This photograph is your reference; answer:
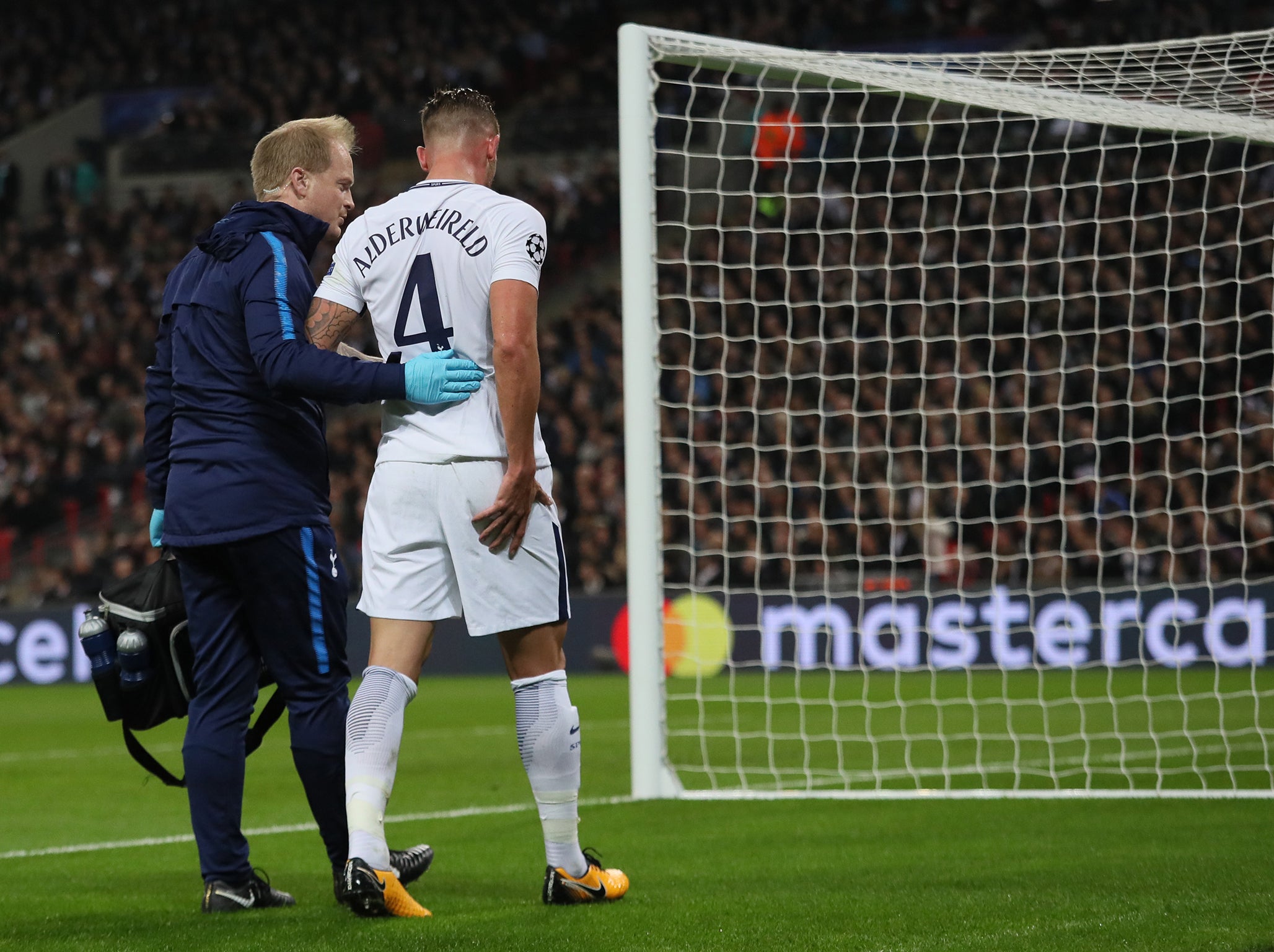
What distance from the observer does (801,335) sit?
16.5m

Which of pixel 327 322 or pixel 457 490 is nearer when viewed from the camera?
pixel 457 490

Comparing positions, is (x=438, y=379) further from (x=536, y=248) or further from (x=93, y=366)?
(x=93, y=366)

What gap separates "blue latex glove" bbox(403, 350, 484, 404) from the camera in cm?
354

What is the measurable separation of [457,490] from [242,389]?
2.03 ft

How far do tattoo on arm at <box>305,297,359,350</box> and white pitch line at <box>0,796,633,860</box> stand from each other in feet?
6.11

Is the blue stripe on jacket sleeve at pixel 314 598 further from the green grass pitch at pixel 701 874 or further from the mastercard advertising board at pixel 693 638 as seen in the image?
the mastercard advertising board at pixel 693 638

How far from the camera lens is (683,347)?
1670 centimetres

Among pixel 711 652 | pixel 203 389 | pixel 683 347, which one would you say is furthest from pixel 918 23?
pixel 203 389

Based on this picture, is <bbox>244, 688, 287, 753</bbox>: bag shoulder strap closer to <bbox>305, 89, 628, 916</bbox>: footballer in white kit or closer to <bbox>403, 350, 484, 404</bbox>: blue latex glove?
<bbox>305, 89, 628, 916</bbox>: footballer in white kit

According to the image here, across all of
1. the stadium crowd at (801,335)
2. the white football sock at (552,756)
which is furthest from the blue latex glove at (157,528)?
the stadium crowd at (801,335)

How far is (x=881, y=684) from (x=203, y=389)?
908 cm

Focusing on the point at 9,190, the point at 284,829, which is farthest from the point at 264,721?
the point at 9,190

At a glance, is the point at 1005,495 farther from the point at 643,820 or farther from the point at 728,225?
the point at 643,820

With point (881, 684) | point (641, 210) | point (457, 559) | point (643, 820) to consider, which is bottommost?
point (881, 684)
